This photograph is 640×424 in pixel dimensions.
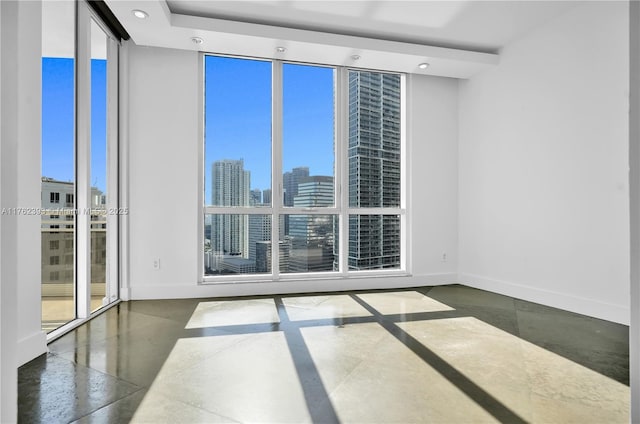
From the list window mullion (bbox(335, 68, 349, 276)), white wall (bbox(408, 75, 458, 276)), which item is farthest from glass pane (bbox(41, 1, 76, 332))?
white wall (bbox(408, 75, 458, 276))

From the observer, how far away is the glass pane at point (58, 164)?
278 centimetres

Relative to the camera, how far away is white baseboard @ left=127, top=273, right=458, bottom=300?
407 cm

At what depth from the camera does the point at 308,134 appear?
4.68m

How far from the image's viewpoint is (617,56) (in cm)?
323

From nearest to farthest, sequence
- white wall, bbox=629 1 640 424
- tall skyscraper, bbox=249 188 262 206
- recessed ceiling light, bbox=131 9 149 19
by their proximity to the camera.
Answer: white wall, bbox=629 1 640 424 → recessed ceiling light, bbox=131 9 149 19 → tall skyscraper, bbox=249 188 262 206

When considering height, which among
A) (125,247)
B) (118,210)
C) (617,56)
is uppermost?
(617,56)

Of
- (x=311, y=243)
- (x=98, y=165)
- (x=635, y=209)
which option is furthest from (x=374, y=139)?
(x=635, y=209)

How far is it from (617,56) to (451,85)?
2075mm

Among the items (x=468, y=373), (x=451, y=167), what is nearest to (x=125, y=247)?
(x=468, y=373)

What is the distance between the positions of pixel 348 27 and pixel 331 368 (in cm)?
350

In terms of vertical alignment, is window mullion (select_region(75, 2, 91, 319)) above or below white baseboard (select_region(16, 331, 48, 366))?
above

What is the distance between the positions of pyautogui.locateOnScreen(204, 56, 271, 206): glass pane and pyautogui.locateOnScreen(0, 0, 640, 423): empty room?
26 millimetres

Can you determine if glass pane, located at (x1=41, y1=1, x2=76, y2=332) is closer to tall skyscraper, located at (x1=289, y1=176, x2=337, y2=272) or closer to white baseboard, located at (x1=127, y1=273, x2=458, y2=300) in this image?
white baseboard, located at (x1=127, y1=273, x2=458, y2=300)

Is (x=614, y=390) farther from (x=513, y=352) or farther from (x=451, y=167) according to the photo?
(x=451, y=167)
